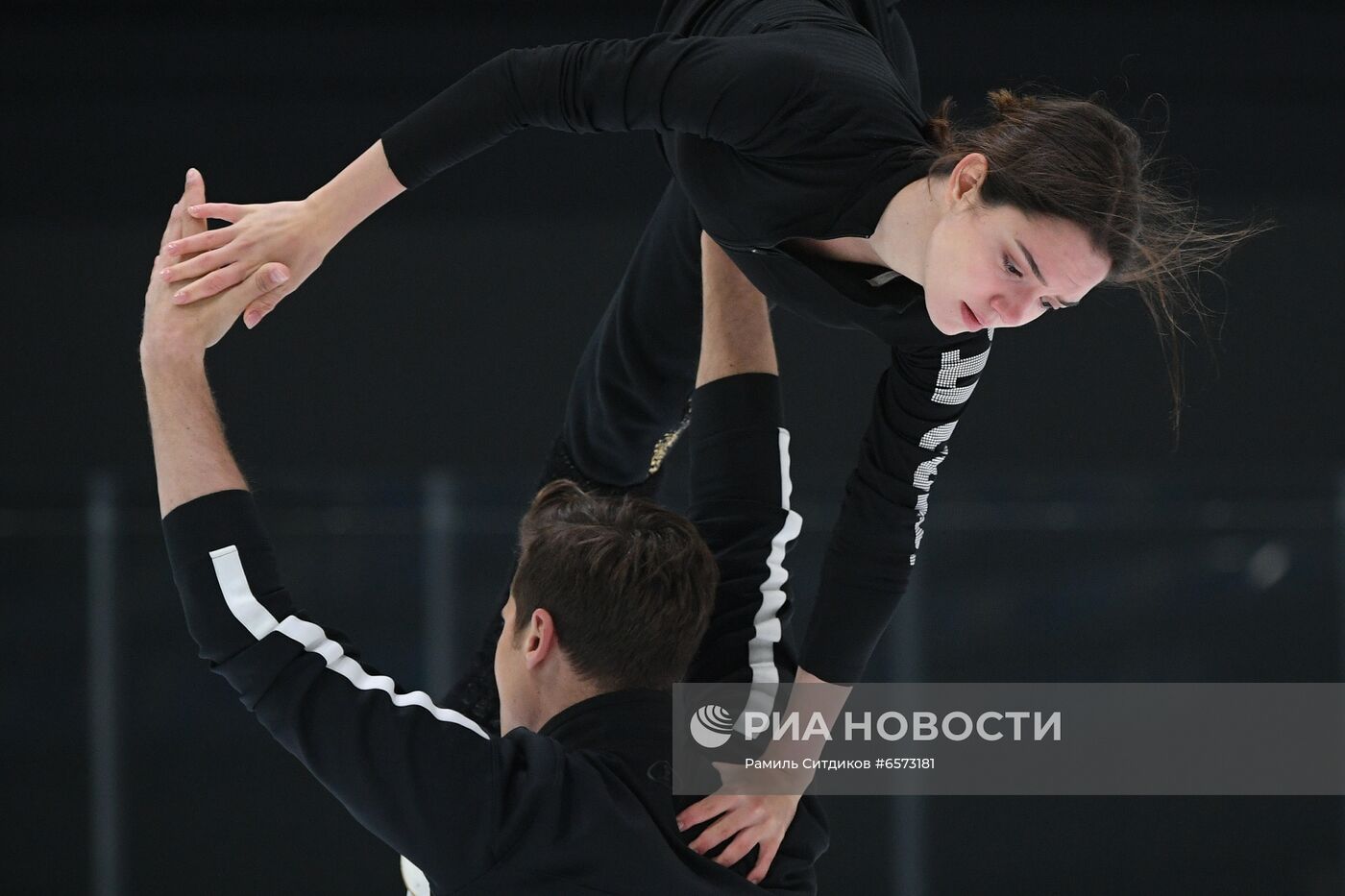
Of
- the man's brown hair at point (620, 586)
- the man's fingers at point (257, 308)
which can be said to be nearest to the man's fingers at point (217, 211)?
the man's fingers at point (257, 308)

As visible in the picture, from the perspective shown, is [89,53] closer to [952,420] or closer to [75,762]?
[75,762]

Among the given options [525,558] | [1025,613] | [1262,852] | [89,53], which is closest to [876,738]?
→ [1025,613]

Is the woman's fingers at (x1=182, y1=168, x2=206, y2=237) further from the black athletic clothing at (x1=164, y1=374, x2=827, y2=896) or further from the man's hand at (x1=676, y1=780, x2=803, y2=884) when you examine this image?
the man's hand at (x1=676, y1=780, x2=803, y2=884)

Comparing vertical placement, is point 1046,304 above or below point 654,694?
above

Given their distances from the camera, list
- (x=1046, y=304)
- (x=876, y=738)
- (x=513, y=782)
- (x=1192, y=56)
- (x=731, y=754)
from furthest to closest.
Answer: (x=1192, y=56)
(x=876, y=738)
(x=731, y=754)
(x=1046, y=304)
(x=513, y=782)

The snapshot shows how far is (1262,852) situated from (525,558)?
4.03 metres

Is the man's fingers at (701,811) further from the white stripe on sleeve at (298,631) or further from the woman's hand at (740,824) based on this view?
the white stripe on sleeve at (298,631)

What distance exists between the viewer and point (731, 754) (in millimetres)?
1634

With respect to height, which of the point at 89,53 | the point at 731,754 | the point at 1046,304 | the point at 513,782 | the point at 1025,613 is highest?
the point at 89,53

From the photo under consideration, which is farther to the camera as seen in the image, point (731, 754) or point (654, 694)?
point (731, 754)

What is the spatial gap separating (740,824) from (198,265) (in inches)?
33.4

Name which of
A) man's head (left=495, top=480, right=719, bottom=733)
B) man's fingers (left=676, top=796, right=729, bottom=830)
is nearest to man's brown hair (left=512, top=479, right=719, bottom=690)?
man's head (left=495, top=480, right=719, bottom=733)

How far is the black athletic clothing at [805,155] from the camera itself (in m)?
1.53

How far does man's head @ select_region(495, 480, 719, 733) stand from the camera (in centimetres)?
148
